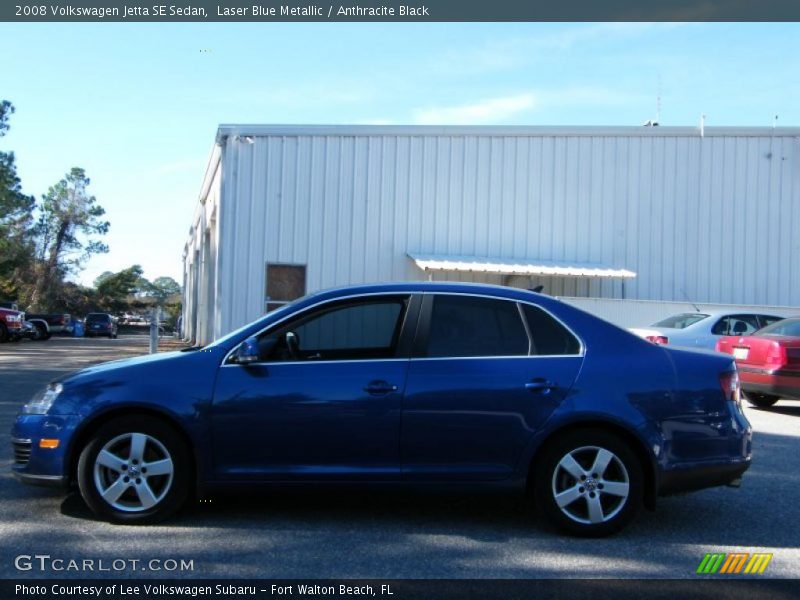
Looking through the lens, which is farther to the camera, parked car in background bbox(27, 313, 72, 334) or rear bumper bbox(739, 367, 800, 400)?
parked car in background bbox(27, 313, 72, 334)

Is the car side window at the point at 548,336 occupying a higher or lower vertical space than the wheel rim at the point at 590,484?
higher

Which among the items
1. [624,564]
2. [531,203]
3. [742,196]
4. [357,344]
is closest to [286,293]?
[531,203]

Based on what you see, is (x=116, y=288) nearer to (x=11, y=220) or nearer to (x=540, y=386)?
(x=11, y=220)

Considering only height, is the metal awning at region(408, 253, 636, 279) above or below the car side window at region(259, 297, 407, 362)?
above

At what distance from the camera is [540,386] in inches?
214

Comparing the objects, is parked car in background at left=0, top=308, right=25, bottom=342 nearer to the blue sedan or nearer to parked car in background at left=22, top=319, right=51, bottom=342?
parked car in background at left=22, top=319, right=51, bottom=342

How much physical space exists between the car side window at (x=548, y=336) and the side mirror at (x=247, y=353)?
1769 millimetres

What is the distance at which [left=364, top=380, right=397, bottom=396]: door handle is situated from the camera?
5391 millimetres

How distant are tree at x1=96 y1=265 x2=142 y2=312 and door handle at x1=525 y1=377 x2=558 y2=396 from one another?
7658 cm

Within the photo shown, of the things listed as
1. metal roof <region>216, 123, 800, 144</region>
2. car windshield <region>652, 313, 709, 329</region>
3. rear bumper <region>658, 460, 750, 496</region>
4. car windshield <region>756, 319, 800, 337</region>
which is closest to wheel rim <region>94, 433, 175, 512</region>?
rear bumper <region>658, 460, 750, 496</region>

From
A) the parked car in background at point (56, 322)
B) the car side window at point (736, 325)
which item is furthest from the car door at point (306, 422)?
the parked car in background at point (56, 322)

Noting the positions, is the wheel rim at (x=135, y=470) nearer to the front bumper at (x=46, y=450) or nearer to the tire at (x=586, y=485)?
the front bumper at (x=46, y=450)

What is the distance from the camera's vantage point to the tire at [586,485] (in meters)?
5.39

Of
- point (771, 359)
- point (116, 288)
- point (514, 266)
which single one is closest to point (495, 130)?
point (514, 266)
